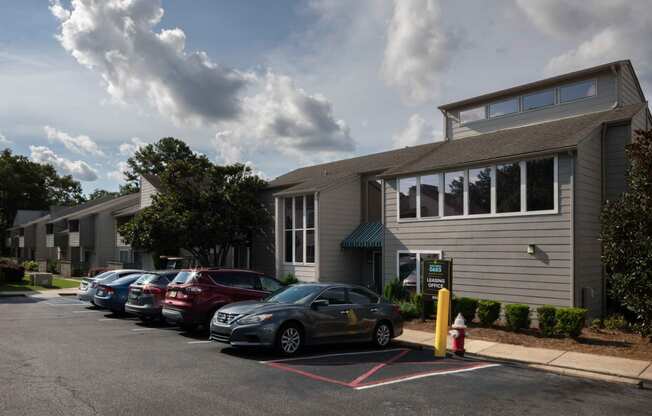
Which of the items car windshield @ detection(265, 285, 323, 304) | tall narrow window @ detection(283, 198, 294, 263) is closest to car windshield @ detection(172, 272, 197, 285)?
car windshield @ detection(265, 285, 323, 304)

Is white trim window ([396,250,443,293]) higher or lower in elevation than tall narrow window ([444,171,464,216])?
lower

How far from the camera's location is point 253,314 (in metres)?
10.7

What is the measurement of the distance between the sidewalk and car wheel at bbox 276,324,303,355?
331cm

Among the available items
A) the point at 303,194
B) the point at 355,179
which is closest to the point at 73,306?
the point at 303,194

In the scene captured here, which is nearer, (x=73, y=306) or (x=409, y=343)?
(x=409, y=343)

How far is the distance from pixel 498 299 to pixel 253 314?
868 cm

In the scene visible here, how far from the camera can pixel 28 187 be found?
81438 millimetres

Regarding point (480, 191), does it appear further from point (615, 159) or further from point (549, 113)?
point (549, 113)

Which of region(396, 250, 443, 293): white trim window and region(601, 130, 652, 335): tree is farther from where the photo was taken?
region(396, 250, 443, 293): white trim window

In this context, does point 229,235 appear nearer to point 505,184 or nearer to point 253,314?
point 505,184

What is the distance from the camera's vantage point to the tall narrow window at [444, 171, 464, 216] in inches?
704

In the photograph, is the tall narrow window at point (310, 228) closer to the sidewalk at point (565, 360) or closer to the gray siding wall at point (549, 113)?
the gray siding wall at point (549, 113)

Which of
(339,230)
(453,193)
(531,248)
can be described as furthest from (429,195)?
(339,230)

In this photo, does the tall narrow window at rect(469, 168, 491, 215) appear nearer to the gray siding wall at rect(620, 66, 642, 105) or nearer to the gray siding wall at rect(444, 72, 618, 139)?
the gray siding wall at rect(444, 72, 618, 139)
